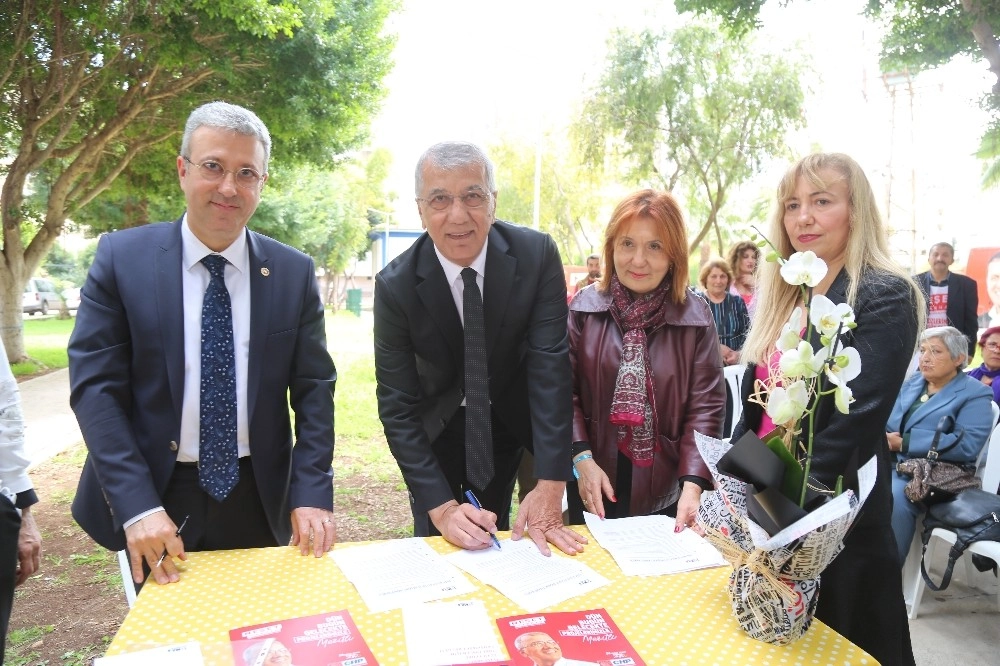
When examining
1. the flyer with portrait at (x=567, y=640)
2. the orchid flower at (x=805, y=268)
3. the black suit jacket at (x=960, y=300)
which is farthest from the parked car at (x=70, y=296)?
the orchid flower at (x=805, y=268)

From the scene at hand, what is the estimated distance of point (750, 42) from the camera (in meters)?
14.7

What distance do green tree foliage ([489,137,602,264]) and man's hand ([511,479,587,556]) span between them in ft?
73.9

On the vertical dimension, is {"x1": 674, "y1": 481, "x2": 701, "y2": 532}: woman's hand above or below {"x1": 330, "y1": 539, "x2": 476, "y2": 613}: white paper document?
above

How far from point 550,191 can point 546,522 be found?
24.1m

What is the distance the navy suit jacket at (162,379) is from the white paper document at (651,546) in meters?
0.79

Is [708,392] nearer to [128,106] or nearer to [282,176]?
[128,106]

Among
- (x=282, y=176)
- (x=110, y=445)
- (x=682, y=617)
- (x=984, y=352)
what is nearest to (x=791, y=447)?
(x=682, y=617)

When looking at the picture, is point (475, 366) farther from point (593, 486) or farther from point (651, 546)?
point (651, 546)

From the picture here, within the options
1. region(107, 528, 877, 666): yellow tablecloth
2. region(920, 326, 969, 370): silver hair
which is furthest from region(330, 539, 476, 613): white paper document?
region(920, 326, 969, 370): silver hair

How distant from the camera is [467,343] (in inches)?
88.2

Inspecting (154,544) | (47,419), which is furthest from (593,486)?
(47,419)

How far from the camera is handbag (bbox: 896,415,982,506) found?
3.34 meters

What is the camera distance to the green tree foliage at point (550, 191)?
24781 mm

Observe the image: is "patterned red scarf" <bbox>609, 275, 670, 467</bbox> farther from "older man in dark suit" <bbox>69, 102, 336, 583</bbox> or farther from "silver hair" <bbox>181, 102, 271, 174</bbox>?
"silver hair" <bbox>181, 102, 271, 174</bbox>
